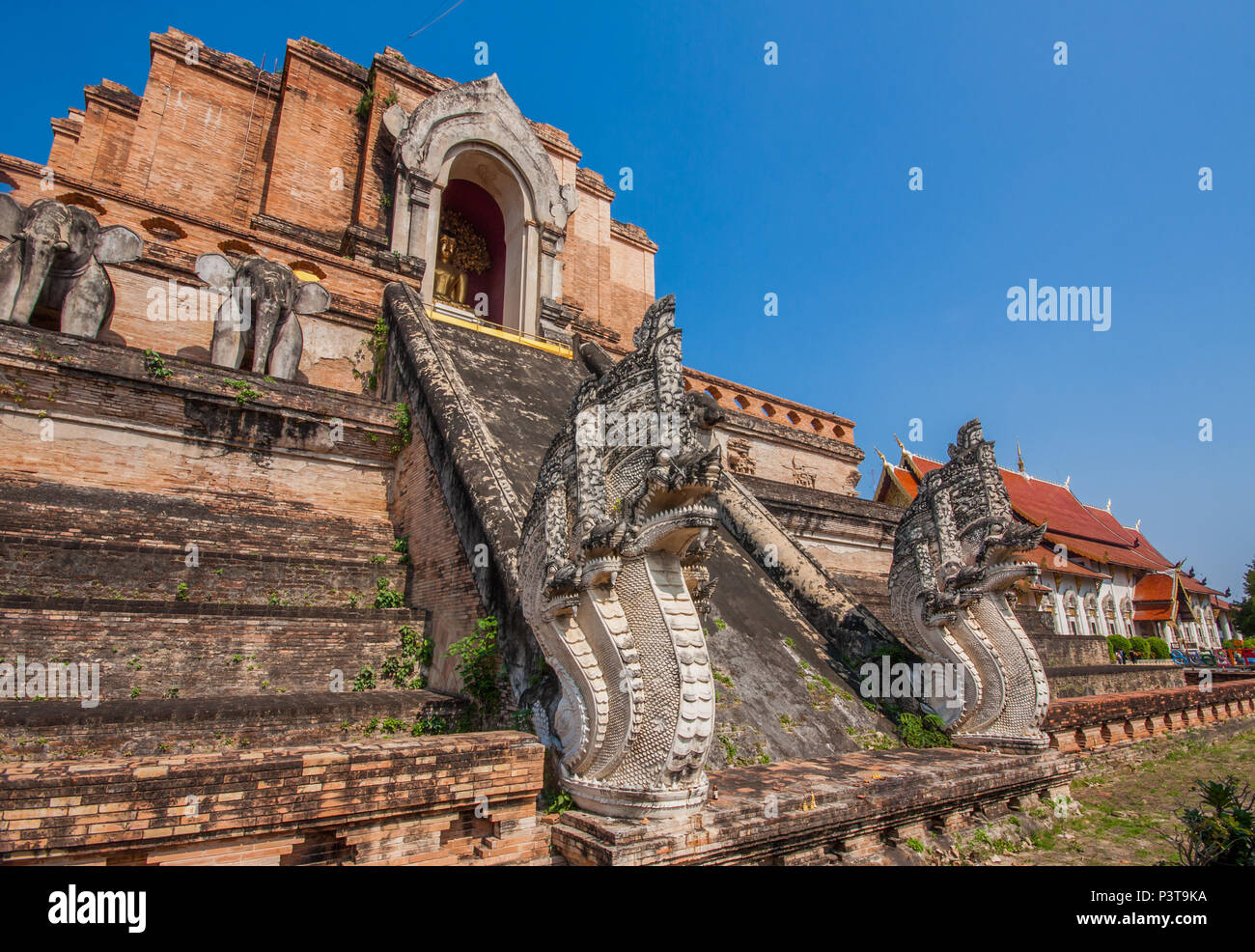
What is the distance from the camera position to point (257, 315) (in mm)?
8727

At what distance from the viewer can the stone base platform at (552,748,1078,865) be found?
3.54 meters

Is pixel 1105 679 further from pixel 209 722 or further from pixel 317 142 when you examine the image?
pixel 317 142

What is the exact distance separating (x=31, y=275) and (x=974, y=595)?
10149mm

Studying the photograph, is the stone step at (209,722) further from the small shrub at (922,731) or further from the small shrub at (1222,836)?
the small shrub at (1222,836)

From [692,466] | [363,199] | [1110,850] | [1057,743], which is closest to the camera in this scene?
[692,466]

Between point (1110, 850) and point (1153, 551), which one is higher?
point (1153, 551)

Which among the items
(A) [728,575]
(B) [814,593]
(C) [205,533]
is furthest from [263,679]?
(B) [814,593]

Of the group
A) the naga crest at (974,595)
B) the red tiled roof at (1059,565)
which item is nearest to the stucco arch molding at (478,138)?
the naga crest at (974,595)

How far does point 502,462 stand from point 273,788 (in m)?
3.88

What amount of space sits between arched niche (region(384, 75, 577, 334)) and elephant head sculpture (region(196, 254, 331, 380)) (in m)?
4.40

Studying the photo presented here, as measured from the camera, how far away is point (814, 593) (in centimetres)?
795
